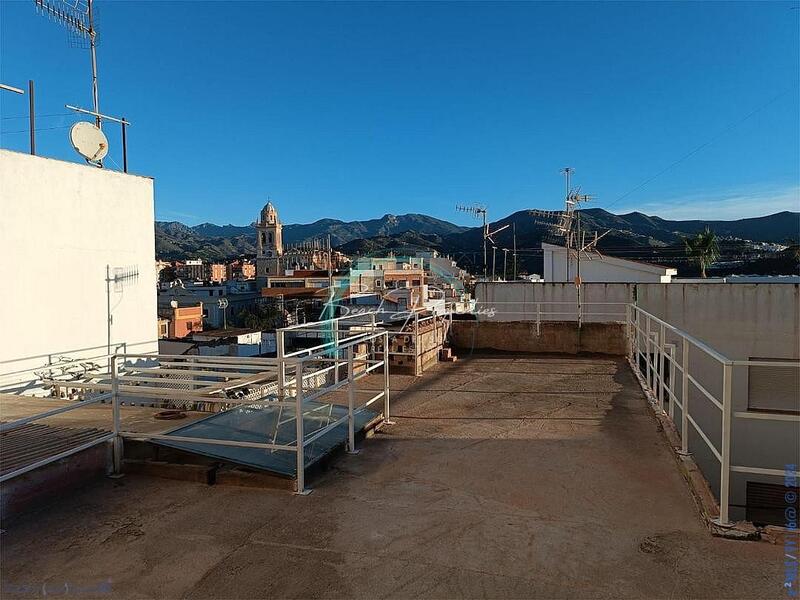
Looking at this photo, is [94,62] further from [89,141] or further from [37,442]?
[37,442]

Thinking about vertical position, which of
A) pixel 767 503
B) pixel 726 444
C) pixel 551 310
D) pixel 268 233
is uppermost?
pixel 268 233

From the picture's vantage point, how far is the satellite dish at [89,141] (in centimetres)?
1001

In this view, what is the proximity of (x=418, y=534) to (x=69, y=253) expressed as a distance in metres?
9.25

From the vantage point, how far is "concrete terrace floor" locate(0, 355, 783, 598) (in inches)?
102

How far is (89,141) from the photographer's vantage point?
33.8 ft

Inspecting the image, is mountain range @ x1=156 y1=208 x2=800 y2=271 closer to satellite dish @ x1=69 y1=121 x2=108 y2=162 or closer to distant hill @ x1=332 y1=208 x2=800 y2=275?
distant hill @ x1=332 y1=208 x2=800 y2=275

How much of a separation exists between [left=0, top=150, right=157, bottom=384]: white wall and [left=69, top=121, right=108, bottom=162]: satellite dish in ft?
1.26

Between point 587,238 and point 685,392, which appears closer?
point 685,392

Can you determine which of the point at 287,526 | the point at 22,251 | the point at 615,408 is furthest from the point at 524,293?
the point at 287,526

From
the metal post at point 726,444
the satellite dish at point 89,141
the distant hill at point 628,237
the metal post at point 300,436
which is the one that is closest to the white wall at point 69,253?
the satellite dish at point 89,141

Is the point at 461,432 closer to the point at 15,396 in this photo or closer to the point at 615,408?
the point at 615,408

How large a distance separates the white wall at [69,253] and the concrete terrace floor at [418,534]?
6436 mm

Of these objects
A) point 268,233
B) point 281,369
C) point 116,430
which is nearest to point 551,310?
point 281,369

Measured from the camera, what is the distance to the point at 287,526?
325 centimetres
